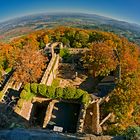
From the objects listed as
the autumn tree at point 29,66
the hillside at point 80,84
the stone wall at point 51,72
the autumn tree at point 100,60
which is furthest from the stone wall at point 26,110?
the autumn tree at point 100,60

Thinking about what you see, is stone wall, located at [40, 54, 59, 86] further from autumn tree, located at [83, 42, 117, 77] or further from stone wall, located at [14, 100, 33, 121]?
stone wall, located at [14, 100, 33, 121]

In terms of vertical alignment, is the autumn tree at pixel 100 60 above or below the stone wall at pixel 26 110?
above

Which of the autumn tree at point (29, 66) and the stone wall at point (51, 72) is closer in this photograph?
the autumn tree at point (29, 66)

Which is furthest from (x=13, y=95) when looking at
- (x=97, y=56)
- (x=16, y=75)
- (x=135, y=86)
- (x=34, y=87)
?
(x=97, y=56)

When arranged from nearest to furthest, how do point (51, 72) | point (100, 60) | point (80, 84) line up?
point (51, 72) → point (80, 84) → point (100, 60)

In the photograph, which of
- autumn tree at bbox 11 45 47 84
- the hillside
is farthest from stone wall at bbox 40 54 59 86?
autumn tree at bbox 11 45 47 84

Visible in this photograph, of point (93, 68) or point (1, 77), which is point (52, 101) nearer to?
point (1, 77)

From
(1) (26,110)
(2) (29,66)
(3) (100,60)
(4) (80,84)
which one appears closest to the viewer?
(1) (26,110)

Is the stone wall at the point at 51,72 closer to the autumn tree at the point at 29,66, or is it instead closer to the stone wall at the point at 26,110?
the autumn tree at the point at 29,66

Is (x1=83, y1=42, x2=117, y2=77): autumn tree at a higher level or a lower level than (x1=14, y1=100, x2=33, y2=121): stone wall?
higher

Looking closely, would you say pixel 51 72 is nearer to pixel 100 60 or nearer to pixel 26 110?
pixel 100 60

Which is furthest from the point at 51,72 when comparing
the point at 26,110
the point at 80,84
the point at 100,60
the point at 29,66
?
the point at 26,110
